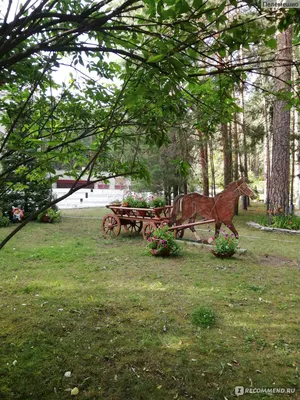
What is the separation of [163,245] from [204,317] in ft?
10.4

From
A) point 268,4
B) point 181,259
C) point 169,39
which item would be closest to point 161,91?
point 169,39

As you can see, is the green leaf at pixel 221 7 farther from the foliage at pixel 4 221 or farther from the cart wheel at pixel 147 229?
the foliage at pixel 4 221

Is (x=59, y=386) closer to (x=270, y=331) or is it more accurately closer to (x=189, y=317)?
(x=189, y=317)

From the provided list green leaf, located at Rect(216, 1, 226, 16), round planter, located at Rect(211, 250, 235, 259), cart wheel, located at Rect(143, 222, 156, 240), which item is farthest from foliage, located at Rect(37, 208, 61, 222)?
green leaf, located at Rect(216, 1, 226, 16)

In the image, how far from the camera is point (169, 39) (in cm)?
167

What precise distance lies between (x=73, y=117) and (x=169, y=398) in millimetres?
2690

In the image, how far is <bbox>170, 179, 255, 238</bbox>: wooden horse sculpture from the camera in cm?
750

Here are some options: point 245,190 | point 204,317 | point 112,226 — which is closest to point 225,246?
point 245,190

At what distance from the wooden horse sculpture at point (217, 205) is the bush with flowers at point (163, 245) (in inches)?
52.4

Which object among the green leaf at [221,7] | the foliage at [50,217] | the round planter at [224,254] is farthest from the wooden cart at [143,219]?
the green leaf at [221,7]

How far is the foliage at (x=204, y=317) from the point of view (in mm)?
3443

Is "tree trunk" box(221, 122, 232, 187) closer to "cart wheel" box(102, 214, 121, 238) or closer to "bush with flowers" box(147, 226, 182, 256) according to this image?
"cart wheel" box(102, 214, 121, 238)

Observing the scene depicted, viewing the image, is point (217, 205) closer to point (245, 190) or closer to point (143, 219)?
point (245, 190)

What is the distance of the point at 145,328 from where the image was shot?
3.36m
